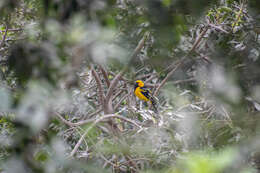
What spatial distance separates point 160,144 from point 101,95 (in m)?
0.96

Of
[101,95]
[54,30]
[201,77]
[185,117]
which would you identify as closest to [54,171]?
[54,30]

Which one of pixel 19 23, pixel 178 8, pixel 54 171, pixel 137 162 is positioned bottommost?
pixel 137 162

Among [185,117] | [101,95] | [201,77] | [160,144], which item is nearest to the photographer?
[201,77]

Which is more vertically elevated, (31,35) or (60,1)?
(60,1)

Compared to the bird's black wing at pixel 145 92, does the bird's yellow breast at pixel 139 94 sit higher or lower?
lower

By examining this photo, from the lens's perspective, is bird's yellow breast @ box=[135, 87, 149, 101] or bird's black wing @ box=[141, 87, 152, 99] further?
bird's yellow breast @ box=[135, 87, 149, 101]

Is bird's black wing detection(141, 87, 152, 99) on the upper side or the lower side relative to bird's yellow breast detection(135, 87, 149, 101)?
upper

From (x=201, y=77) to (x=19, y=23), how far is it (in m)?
2.40

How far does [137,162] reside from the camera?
158 inches

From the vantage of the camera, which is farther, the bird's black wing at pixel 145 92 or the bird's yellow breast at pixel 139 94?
the bird's yellow breast at pixel 139 94

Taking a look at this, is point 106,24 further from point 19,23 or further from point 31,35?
point 19,23

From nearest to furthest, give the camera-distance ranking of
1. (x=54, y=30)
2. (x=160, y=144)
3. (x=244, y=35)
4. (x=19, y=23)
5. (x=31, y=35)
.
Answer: (x=54, y=30), (x=31, y=35), (x=244, y=35), (x=160, y=144), (x=19, y=23)

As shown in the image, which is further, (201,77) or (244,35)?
(244,35)

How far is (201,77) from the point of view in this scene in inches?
82.2
